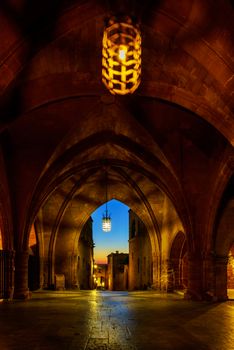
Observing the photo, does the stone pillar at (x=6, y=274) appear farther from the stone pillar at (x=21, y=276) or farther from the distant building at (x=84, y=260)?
the distant building at (x=84, y=260)

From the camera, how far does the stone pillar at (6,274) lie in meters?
11.9

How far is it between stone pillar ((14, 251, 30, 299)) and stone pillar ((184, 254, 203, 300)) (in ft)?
16.2

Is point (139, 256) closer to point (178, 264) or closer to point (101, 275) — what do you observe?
point (178, 264)

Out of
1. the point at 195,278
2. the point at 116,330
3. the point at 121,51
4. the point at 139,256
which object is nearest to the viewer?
the point at 121,51

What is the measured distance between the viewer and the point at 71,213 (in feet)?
66.6

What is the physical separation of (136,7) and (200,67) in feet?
5.27

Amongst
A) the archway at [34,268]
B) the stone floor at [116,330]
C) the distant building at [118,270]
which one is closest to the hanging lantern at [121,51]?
the stone floor at [116,330]

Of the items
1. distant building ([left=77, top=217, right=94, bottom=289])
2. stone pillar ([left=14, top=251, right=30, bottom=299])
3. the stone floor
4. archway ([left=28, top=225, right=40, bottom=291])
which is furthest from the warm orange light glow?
distant building ([left=77, top=217, right=94, bottom=289])

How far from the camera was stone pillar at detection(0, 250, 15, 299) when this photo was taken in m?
11.9

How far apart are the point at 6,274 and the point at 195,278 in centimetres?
548

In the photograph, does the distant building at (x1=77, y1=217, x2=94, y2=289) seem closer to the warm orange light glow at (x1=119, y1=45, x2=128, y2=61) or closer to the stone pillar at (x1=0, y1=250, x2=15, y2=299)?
the stone pillar at (x1=0, y1=250, x2=15, y2=299)

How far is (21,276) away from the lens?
41.1ft

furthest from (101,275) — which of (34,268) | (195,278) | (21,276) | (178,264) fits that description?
(195,278)

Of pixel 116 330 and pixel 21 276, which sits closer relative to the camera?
pixel 116 330
